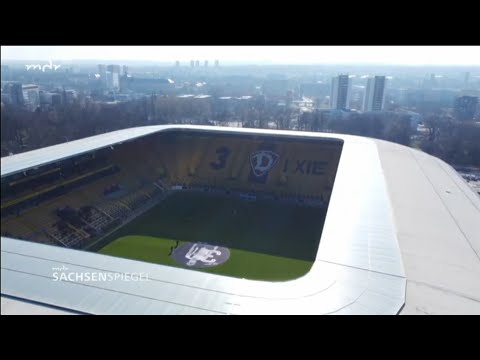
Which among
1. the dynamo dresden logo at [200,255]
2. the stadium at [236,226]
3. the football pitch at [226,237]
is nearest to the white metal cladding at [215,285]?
the stadium at [236,226]

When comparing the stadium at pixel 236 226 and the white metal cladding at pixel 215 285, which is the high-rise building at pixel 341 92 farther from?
the white metal cladding at pixel 215 285

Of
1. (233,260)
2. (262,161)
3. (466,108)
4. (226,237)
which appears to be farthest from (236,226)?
(466,108)

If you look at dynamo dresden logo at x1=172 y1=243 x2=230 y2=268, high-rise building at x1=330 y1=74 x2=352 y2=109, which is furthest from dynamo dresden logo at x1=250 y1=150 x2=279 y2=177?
high-rise building at x1=330 y1=74 x2=352 y2=109

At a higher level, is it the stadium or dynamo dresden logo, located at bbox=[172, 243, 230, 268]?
the stadium

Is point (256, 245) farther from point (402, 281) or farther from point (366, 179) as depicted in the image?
point (402, 281)

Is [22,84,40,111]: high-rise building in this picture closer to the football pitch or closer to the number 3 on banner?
the football pitch

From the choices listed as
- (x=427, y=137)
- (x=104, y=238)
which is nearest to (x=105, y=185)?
(x=104, y=238)

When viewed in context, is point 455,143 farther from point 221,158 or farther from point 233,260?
point 233,260
